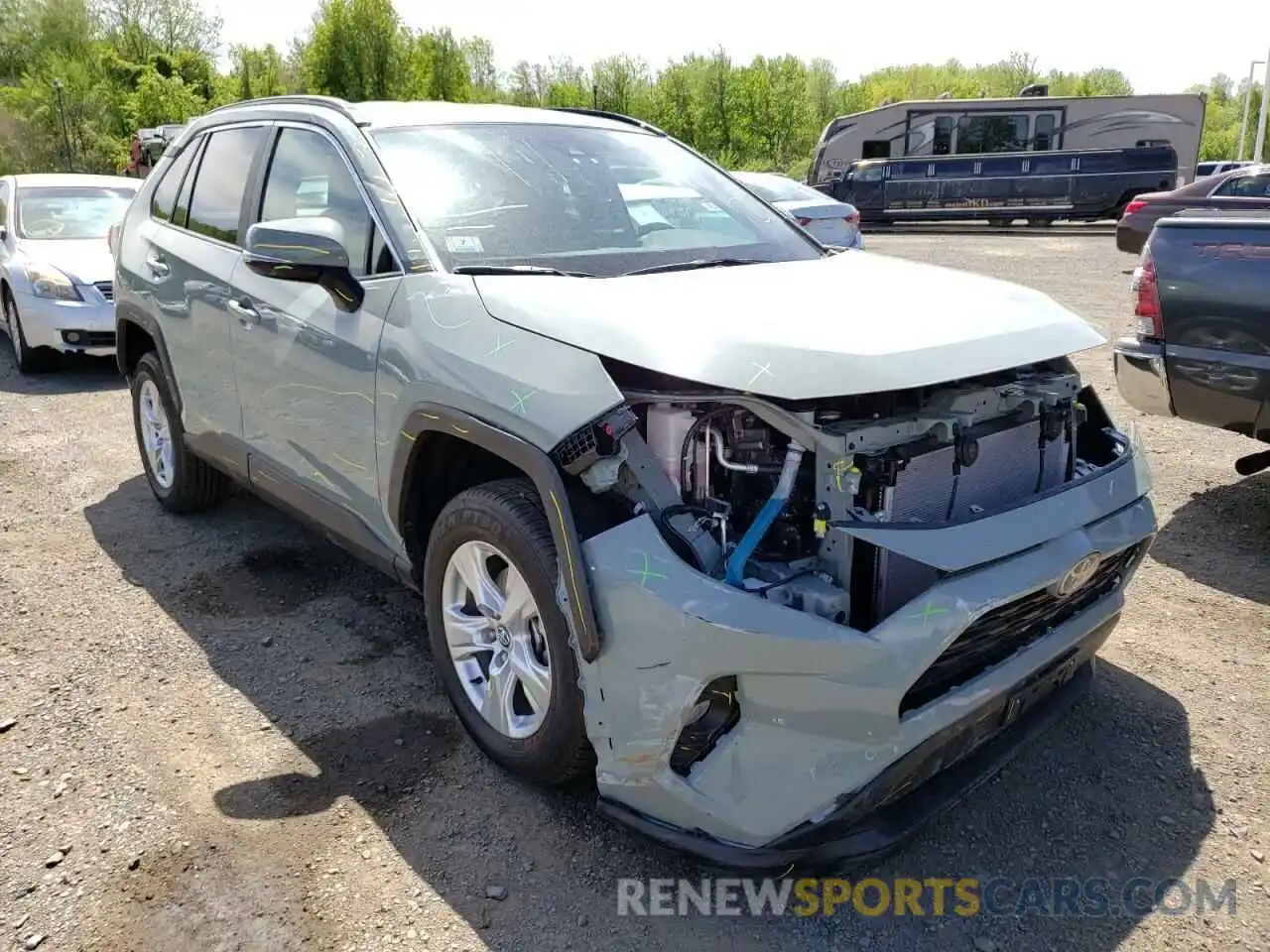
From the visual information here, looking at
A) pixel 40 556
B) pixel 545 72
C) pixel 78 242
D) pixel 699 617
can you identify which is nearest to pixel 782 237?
pixel 699 617

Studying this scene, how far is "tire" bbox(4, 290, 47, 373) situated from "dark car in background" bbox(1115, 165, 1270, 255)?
37.1 ft

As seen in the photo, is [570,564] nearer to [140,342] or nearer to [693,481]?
[693,481]

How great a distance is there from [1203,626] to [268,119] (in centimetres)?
418

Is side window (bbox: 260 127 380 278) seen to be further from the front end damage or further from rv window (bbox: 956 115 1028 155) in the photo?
rv window (bbox: 956 115 1028 155)

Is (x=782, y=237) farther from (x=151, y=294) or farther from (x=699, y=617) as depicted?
(x=151, y=294)

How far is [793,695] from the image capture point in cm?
213

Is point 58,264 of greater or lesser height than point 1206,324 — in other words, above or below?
above

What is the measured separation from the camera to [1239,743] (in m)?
3.12

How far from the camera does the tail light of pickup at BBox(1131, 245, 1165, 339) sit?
455cm

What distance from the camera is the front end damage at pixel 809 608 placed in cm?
215

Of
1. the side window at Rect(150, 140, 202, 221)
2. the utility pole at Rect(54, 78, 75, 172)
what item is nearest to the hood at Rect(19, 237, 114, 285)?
the side window at Rect(150, 140, 202, 221)

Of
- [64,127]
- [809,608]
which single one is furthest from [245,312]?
[64,127]

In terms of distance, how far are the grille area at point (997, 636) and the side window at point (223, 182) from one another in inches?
125

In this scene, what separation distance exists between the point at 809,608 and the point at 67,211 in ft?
31.6
